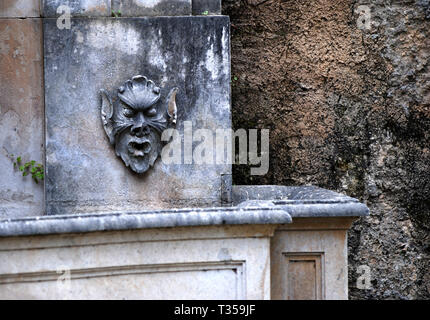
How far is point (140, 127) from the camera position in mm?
3119

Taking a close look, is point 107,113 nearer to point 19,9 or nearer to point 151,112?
point 151,112

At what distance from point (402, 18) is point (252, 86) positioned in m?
1.19

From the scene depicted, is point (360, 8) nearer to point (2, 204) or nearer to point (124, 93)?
point (124, 93)

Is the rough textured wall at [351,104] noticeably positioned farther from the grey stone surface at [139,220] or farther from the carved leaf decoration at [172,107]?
the grey stone surface at [139,220]

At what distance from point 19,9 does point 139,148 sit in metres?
→ 1.03

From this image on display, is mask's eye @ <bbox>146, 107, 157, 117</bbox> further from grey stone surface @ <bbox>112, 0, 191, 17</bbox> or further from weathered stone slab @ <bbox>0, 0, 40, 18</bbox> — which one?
weathered stone slab @ <bbox>0, 0, 40, 18</bbox>

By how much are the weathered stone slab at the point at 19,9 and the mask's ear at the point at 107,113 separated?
24.2 inches

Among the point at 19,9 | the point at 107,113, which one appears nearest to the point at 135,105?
the point at 107,113

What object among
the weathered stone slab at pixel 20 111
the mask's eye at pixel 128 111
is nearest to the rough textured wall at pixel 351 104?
the mask's eye at pixel 128 111

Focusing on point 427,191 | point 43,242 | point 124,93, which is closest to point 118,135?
point 124,93

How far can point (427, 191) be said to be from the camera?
4105mm

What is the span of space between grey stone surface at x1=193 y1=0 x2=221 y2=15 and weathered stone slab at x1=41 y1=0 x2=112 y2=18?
497 millimetres
